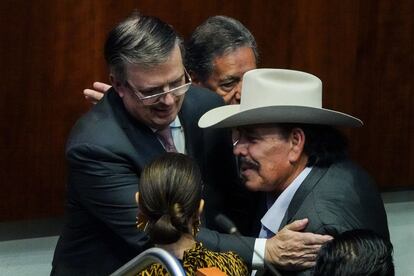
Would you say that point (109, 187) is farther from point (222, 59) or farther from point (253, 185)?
point (222, 59)

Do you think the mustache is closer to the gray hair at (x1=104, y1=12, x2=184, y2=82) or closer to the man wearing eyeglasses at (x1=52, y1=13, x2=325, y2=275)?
the man wearing eyeglasses at (x1=52, y1=13, x2=325, y2=275)

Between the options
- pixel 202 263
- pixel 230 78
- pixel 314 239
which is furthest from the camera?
pixel 230 78

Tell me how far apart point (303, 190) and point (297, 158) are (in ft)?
0.33

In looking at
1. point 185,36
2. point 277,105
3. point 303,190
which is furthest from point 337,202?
point 185,36

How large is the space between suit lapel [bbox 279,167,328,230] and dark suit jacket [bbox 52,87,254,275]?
16 cm

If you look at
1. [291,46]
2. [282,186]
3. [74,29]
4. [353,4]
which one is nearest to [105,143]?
[282,186]

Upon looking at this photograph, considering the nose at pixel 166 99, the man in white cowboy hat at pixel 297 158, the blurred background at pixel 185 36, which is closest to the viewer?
the man in white cowboy hat at pixel 297 158

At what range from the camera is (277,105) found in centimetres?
254

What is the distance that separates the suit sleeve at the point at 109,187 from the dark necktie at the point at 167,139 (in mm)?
187

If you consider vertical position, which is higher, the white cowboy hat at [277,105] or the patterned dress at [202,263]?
the white cowboy hat at [277,105]

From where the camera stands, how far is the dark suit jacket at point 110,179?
2.53 meters

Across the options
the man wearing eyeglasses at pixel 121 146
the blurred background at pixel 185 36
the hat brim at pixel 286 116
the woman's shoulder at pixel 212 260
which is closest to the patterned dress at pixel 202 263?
the woman's shoulder at pixel 212 260

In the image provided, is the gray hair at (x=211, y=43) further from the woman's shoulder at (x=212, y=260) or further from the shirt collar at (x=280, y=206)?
the woman's shoulder at (x=212, y=260)

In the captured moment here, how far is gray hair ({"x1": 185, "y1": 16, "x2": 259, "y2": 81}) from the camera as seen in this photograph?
126 inches
